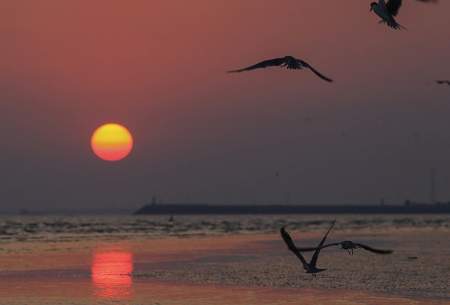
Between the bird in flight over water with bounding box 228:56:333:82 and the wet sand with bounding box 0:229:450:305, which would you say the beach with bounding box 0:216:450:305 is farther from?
the bird in flight over water with bounding box 228:56:333:82

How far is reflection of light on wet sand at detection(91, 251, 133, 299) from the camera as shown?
2705 centimetres

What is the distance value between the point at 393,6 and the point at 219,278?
17.2 meters

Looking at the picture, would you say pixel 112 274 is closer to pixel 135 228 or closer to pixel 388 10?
pixel 388 10

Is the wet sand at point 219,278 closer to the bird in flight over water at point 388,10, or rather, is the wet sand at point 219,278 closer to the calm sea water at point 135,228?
the bird in flight over water at point 388,10

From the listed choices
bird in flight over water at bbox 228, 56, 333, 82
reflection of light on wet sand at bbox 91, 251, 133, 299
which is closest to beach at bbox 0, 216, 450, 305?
reflection of light on wet sand at bbox 91, 251, 133, 299

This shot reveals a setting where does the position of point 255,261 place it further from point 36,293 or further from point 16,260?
point 36,293

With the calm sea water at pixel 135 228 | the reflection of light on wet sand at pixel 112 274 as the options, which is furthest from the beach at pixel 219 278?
the calm sea water at pixel 135 228

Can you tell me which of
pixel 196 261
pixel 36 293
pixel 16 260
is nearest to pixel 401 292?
pixel 36 293

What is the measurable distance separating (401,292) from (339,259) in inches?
573

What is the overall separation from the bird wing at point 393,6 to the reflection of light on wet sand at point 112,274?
40.8 ft

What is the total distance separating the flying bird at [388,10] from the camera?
15200 mm

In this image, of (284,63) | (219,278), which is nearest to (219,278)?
(219,278)

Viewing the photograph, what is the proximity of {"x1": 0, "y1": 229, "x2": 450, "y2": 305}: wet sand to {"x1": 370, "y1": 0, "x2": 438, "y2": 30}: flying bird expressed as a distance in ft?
33.6

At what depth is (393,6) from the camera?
1666cm
